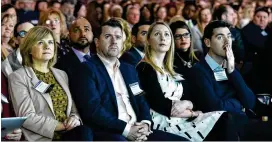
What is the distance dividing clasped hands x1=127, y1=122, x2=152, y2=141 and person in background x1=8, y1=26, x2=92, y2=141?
389 mm

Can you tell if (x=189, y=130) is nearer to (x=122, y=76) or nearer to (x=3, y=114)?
(x=122, y=76)

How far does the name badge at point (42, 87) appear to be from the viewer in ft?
17.7

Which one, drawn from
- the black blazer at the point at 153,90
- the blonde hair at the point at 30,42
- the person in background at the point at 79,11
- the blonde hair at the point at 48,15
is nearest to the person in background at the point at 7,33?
the blonde hair at the point at 48,15

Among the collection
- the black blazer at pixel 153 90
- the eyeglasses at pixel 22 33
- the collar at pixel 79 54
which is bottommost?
the black blazer at pixel 153 90

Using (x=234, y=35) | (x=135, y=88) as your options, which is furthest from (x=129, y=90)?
(x=234, y=35)

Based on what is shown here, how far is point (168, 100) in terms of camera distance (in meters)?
5.96

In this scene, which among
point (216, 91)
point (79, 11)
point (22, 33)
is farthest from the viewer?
point (79, 11)

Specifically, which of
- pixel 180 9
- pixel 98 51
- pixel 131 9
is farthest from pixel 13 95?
pixel 180 9

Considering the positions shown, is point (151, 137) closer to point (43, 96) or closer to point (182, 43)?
point (43, 96)

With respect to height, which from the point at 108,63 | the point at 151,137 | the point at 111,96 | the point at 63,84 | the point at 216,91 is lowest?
the point at 151,137

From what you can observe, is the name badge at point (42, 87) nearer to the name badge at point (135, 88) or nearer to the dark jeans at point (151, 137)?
the dark jeans at point (151, 137)

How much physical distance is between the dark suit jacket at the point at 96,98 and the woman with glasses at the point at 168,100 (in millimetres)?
470

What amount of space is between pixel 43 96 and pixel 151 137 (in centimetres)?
96

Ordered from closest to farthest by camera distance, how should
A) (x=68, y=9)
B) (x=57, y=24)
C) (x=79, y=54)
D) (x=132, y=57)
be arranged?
(x=79, y=54) < (x=132, y=57) < (x=57, y=24) < (x=68, y=9)
